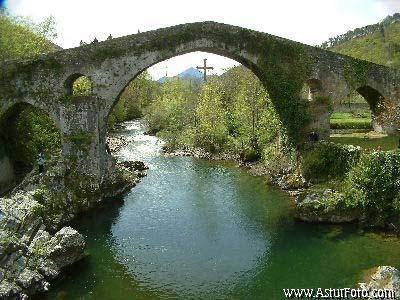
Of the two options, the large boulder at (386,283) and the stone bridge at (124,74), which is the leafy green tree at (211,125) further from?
the large boulder at (386,283)

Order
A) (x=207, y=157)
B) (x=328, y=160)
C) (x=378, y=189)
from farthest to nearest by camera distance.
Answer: (x=207, y=157), (x=328, y=160), (x=378, y=189)

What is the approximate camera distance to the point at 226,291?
592 inches

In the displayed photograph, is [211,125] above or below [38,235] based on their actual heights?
above

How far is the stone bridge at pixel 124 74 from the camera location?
81.9 feet

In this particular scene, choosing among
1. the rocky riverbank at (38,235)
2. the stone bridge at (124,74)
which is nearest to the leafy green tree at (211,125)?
the stone bridge at (124,74)

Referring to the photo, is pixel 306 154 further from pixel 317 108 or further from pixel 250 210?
pixel 250 210

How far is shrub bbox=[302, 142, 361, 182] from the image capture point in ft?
76.0

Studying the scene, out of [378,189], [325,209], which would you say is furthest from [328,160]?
[378,189]

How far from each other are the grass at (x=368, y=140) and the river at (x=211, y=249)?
22.4ft

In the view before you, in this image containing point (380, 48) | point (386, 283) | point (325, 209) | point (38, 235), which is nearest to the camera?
point (386, 283)

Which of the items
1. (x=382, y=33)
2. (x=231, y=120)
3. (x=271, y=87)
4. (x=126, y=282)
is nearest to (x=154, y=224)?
(x=126, y=282)

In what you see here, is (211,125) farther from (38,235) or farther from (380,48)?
(380,48)

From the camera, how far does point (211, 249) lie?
18.4m

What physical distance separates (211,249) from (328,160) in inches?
376
